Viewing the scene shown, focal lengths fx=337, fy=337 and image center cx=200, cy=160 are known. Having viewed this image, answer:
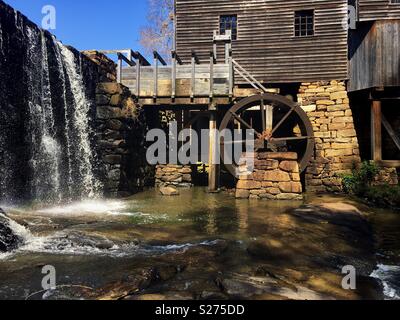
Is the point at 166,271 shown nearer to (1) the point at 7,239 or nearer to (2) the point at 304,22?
(1) the point at 7,239

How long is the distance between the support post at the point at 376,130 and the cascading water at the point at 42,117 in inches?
339

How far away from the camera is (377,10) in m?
10.8

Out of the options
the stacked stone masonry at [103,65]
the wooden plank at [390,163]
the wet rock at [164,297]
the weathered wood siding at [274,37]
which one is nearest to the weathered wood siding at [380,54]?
the weathered wood siding at [274,37]

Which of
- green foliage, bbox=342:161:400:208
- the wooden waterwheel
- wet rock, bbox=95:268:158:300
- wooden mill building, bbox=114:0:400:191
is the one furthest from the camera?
the wooden waterwheel

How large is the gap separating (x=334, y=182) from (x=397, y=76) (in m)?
3.84

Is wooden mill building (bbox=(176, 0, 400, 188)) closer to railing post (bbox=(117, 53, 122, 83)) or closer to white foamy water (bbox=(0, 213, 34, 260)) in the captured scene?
railing post (bbox=(117, 53, 122, 83))

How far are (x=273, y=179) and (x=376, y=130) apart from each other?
383 cm

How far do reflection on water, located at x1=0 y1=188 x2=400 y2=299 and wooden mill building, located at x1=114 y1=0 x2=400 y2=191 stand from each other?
170 inches

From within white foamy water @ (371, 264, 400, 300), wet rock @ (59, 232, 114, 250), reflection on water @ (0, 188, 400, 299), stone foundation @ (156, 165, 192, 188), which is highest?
stone foundation @ (156, 165, 192, 188)

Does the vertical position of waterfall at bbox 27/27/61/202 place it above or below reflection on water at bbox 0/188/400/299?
above

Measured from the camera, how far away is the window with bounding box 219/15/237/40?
13.0 metres

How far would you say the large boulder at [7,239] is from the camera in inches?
164
